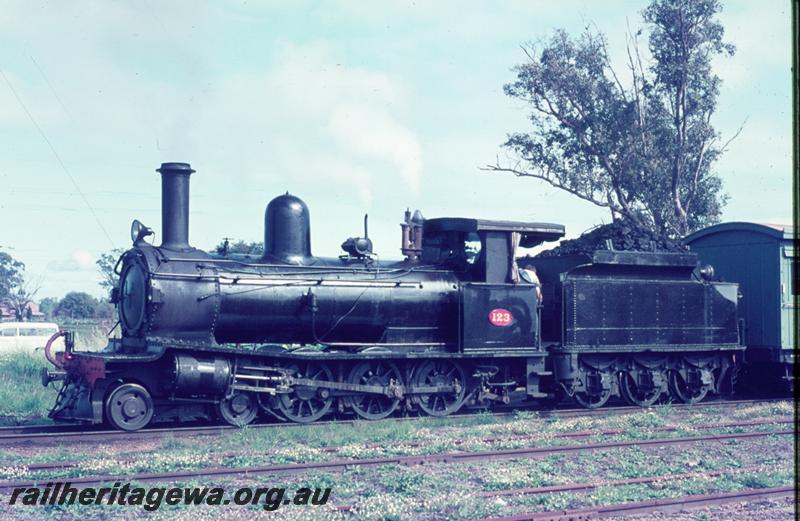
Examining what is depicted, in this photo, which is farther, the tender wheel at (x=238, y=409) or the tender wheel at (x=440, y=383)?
the tender wheel at (x=440, y=383)

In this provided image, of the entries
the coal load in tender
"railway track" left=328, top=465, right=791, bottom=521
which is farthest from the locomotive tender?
"railway track" left=328, top=465, right=791, bottom=521

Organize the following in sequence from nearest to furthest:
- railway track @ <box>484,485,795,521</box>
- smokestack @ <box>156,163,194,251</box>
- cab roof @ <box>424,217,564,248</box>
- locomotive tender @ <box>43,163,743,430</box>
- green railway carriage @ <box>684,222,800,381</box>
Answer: railway track @ <box>484,485,795,521</box>, locomotive tender @ <box>43,163,743,430</box>, smokestack @ <box>156,163,194,251</box>, cab roof @ <box>424,217,564,248</box>, green railway carriage @ <box>684,222,800,381</box>

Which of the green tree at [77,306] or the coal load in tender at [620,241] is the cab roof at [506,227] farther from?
the green tree at [77,306]

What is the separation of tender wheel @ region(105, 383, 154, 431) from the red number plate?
555cm

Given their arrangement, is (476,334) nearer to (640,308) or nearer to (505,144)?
(640,308)

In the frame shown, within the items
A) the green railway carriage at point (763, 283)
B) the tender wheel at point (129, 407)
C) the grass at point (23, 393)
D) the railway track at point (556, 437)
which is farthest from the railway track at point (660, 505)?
the grass at point (23, 393)

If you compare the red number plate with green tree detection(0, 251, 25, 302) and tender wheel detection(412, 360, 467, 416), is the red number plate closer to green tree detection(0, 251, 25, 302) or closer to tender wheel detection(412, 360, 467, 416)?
tender wheel detection(412, 360, 467, 416)

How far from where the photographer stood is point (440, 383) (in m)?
13.5

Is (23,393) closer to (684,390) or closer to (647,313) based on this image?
(647,313)

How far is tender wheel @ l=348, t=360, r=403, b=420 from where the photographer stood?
12.9 meters

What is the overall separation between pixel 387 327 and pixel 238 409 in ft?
8.89

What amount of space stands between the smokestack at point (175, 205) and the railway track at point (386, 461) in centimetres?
431

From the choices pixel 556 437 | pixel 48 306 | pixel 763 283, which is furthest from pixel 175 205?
pixel 48 306

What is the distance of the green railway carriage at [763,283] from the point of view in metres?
16.4
